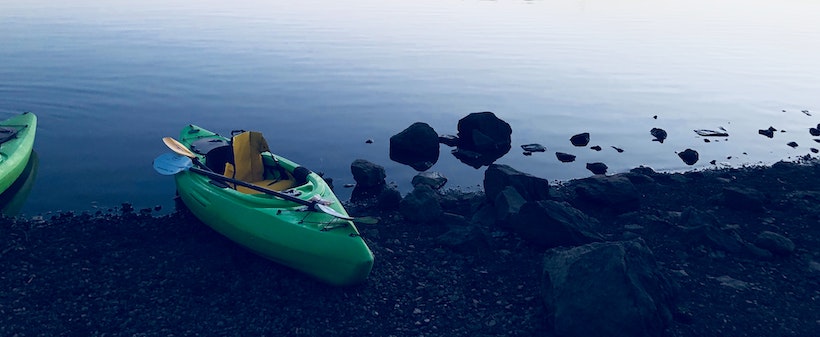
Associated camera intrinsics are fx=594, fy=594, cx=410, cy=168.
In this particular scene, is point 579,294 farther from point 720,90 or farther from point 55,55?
point 55,55

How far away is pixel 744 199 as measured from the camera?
1495cm

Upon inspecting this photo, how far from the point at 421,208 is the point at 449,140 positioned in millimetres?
9099

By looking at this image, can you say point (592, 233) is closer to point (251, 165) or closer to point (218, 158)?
point (251, 165)

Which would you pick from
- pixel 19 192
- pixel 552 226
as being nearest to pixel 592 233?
pixel 552 226

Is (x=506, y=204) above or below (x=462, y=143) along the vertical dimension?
above

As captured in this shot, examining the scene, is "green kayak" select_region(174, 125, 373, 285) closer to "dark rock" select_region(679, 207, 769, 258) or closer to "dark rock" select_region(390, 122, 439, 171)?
"dark rock" select_region(679, 207, 769, 258)

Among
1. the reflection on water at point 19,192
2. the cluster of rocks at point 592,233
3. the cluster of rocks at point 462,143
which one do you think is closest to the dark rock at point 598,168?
the cluster of rocks at point 592,233

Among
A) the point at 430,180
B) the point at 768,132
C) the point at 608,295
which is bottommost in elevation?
the point at 430,180

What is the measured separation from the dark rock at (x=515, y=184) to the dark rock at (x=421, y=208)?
1543 millimetres

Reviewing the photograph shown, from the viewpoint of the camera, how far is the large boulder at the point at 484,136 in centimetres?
2228

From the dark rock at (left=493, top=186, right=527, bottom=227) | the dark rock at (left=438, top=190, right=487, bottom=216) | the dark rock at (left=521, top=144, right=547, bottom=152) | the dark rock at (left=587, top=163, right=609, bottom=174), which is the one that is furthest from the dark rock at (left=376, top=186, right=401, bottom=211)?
the dark rock at (left=521, top=144, right=547, bottom=152)

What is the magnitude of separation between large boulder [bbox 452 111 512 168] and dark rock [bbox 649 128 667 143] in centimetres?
638

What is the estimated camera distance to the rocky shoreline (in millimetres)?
9711

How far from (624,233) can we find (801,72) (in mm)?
35081
